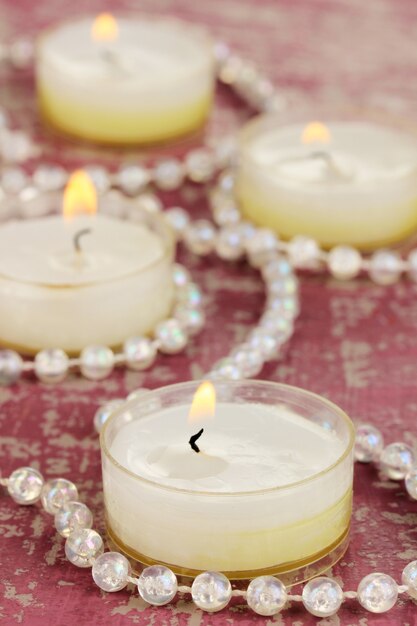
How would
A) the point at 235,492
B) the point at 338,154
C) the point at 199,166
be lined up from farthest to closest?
the point at 199,166
the point at 338,154
the point at 235,492

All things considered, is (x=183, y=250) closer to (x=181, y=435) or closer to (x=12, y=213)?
(x=12, y=213)

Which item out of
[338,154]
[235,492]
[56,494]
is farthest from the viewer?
[338,154]

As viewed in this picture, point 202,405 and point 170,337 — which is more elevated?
point 202,405

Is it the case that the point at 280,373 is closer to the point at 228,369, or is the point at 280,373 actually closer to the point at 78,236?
the point at 228,369

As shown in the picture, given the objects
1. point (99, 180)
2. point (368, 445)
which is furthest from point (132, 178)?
point (368, 445)

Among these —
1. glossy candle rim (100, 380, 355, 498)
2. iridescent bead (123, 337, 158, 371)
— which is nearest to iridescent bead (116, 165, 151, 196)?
iridescent bead (123, 337, 158, 371)

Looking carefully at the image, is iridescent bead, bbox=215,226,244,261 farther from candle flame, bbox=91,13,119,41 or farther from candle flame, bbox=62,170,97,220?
candle flame, bbox=91,13,119,41
